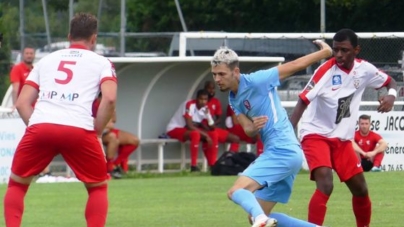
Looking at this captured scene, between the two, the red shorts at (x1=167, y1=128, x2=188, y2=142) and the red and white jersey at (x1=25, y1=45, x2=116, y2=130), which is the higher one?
the red and white jersey at (x1=25, y1=45, x2=116, y2=130)

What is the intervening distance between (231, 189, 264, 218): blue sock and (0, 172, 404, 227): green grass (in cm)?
281

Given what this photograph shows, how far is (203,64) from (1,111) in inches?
166

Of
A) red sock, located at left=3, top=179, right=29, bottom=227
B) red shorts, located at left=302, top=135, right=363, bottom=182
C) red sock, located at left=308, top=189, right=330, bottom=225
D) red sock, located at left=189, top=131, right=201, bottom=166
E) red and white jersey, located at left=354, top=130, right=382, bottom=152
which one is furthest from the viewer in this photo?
red sock, located at left=189, top=131, right=201, bottom=166

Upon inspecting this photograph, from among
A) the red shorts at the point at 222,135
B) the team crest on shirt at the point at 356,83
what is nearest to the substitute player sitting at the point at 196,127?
the red shorts at the point at 222,135

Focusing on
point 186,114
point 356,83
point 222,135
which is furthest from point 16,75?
point 356,83

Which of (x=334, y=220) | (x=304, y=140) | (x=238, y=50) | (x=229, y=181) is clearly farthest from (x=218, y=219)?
(x=238, y=50)

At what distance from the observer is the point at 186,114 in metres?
21.5

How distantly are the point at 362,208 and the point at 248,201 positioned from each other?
2.02 m

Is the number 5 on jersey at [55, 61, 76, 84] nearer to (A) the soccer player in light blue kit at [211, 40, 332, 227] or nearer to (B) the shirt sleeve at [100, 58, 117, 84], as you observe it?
(B) the shirt sleeve at [100, 58, 117, 84]

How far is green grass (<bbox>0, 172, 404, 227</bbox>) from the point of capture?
12680 mm

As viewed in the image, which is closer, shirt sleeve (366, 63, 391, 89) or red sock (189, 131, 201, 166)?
shirt sleeve (366, 63, 391, 89)

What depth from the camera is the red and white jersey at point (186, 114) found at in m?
21.5

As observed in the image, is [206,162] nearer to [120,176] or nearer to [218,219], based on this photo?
[120,176]

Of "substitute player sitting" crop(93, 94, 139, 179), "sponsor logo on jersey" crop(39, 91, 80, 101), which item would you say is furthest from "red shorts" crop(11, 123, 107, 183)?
"substitute player sitting" crop(93, 94, 139, 179)
